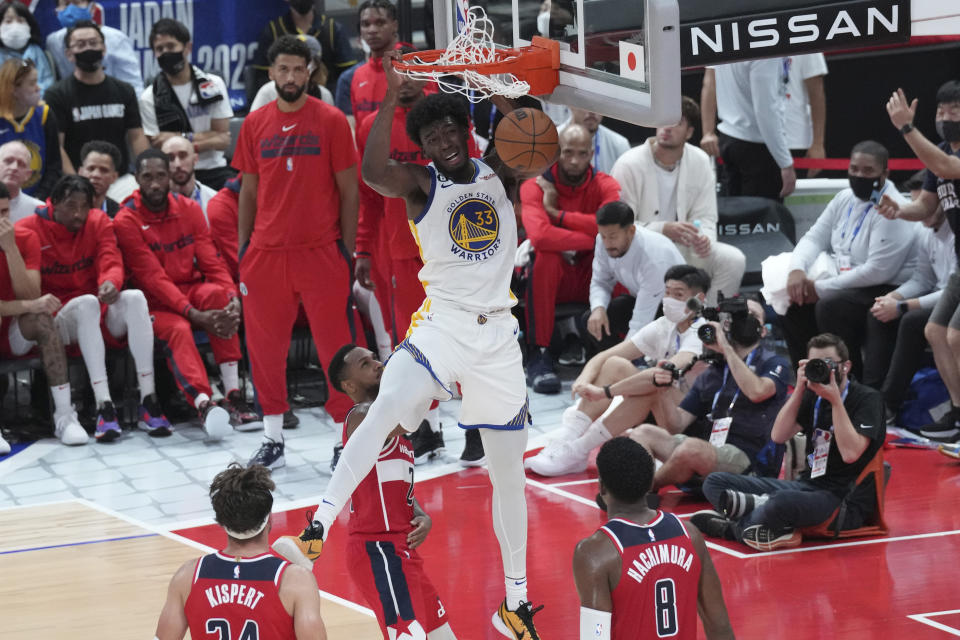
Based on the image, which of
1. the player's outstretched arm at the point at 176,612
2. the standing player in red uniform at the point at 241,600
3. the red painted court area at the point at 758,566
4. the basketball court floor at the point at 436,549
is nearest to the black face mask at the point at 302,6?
the basketball court floor at the point at 436,549

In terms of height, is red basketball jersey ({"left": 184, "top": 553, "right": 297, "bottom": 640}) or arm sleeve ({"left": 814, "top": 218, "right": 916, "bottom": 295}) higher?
arm sleeve ({"left": 814, "top": 218, "right": 916, "bottom": 295})

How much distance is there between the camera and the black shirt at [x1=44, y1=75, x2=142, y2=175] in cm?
969

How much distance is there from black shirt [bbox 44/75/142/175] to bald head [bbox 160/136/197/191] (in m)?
0.64

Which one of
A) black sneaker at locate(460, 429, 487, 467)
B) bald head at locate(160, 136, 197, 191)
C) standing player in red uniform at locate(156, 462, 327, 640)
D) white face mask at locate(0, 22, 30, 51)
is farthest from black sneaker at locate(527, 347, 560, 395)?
standing player in red uniform at locate(156, 462, 327, 640)

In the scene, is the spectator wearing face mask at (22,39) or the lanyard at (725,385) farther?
the spectator wearing face mask at (22,39)

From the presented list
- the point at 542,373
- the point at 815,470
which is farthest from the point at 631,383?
the point at 542,373

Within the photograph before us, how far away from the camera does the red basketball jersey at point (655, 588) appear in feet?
12.7

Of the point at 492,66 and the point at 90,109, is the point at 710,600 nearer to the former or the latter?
the point at 492,66

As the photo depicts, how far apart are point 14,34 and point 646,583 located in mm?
7747

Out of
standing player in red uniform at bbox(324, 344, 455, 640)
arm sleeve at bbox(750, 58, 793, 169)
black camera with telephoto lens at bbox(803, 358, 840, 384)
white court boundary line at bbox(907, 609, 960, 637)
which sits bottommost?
white court boundary line at bbox(907, 609, 960, 637)

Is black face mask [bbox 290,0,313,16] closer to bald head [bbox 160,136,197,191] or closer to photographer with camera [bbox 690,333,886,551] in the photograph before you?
bald head [bbox 160,136,197,191]

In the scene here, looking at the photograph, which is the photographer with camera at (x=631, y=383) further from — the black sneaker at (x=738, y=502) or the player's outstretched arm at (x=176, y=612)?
the player's outstretched arm at (x=176, y=612)

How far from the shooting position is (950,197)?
816 centimetres

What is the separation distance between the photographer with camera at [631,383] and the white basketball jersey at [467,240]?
2.22m
